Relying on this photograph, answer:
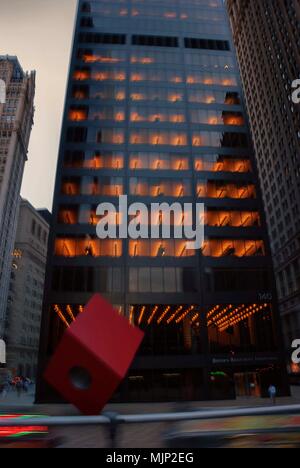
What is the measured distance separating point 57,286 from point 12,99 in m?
108

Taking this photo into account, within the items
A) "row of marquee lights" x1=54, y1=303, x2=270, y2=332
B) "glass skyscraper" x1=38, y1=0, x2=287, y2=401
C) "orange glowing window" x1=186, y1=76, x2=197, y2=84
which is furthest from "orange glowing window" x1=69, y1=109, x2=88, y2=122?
"row of marquee lights" x1=54, y1=303, x2=270, y2=332

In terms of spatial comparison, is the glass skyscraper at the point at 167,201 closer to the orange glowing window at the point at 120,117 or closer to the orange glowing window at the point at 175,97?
the orange glowing window at the point at 120,117

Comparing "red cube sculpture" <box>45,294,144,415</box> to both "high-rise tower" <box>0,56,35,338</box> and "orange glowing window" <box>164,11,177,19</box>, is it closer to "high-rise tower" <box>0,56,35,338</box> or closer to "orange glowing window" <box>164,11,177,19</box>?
"orange glowing window" <box>164,11,177,19</box>

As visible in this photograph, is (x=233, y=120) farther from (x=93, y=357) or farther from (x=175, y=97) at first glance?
(x=93, y=357)

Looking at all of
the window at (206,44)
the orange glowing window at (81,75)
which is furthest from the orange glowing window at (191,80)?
the orange glowing window at (81,75)

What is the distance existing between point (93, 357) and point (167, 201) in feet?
91.7

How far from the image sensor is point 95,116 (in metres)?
44.4

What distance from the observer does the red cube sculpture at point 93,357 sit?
1318 centimetres

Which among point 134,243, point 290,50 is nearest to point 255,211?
point 134,243

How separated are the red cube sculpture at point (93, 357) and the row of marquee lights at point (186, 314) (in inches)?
780

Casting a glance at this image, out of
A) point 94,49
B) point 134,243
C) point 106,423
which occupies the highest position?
point 94,49

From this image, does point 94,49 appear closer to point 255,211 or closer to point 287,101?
point 255,211

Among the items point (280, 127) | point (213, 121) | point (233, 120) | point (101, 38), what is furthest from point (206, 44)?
point (280, 127)

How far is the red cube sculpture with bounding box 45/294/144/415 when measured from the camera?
13180 mm
